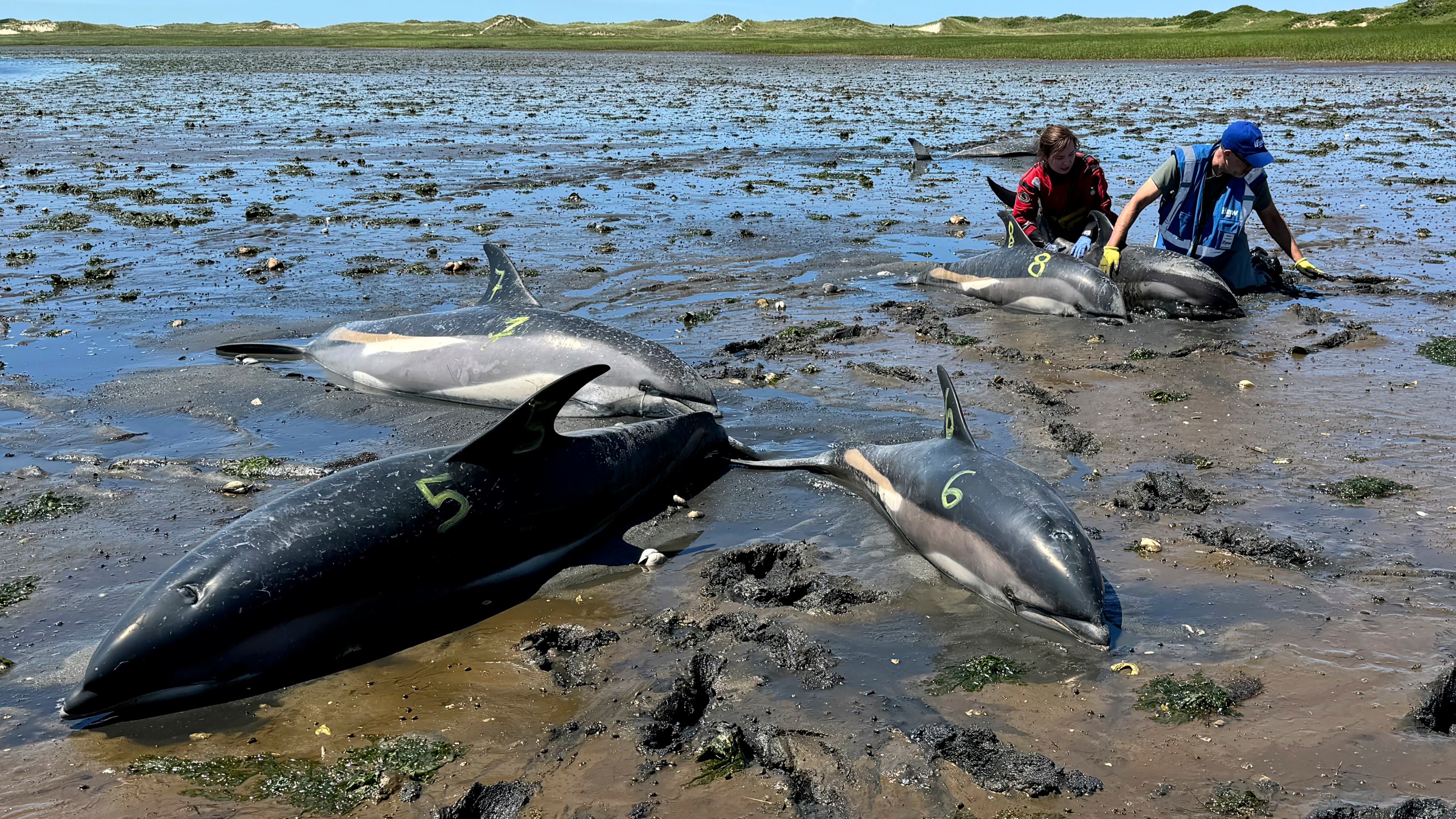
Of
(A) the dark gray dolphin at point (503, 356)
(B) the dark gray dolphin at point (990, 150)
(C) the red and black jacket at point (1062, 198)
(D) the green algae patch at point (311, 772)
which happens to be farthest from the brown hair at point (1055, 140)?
(B) the dark gray dolphin at point (990, 150)

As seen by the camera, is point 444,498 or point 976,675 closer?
point 976,675

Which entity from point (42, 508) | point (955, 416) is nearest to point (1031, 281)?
point (955, 416)

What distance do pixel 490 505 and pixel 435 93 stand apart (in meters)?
43.0

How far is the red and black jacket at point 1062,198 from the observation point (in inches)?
476

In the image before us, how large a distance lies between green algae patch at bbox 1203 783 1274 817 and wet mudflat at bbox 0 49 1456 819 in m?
0.01

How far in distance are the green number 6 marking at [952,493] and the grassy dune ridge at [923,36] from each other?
182ft

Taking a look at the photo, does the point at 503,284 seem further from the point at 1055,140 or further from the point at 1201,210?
the point at 1201,210

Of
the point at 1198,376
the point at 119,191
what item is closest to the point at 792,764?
the point at 1198,376

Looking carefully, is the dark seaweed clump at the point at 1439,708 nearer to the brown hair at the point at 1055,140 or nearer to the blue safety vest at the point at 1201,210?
the blue safety vest at the point at 1201,210

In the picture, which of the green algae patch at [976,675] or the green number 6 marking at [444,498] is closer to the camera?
the green algae patch at [976,675]

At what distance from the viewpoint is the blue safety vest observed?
1062cm

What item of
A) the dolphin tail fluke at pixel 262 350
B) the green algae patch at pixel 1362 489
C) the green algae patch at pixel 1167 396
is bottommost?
the green algae patch at pixel 1362 489

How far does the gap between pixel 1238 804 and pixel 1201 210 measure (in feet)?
27.5

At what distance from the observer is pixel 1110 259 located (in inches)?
416
